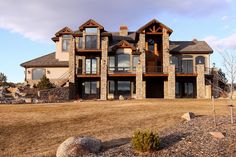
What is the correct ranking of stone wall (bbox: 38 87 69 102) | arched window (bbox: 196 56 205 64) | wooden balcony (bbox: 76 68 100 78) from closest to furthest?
1. stone wall (bbox: 38 87 69 102)
2. wooden balcony (bbox: 76 68 100 78)
3. arched window (bbox: 196 56 205 64)

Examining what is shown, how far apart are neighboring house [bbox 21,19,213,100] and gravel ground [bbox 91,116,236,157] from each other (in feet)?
85.9

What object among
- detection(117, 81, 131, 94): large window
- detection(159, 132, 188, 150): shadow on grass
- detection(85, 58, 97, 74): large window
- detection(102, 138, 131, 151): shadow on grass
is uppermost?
detection(85, 58, 97, 74): large window

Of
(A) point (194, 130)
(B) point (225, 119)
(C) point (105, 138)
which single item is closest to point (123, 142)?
(C) point (105, 138)

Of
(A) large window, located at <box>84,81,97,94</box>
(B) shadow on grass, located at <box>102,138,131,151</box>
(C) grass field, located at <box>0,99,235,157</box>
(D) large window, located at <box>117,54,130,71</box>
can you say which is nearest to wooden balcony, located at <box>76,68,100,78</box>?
(A) large window, located at <box>84,81,97,94</box>

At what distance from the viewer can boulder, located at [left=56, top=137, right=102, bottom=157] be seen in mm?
13930

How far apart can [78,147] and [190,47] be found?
1499 inches

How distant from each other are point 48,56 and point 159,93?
20.0 metres

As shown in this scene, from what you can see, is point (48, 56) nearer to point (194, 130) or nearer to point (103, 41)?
point (103, 41)

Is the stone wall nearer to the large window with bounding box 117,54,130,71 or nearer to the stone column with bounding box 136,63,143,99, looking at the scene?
the large window with bounding box 117,54,130,71

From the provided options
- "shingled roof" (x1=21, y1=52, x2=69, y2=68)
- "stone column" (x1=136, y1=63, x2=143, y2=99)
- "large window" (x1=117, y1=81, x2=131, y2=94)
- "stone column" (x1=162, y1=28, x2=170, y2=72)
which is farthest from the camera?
"shingled roof" (x1=21, y1=52, x2=69, y2=68)

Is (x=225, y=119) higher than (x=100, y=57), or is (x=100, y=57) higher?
(x=100, y=57)

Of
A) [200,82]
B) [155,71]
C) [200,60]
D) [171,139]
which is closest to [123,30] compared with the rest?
[155,71]

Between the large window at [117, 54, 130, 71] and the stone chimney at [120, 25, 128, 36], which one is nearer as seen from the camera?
the large window at [117, 54, 130, 71]

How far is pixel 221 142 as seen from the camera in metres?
14.6
